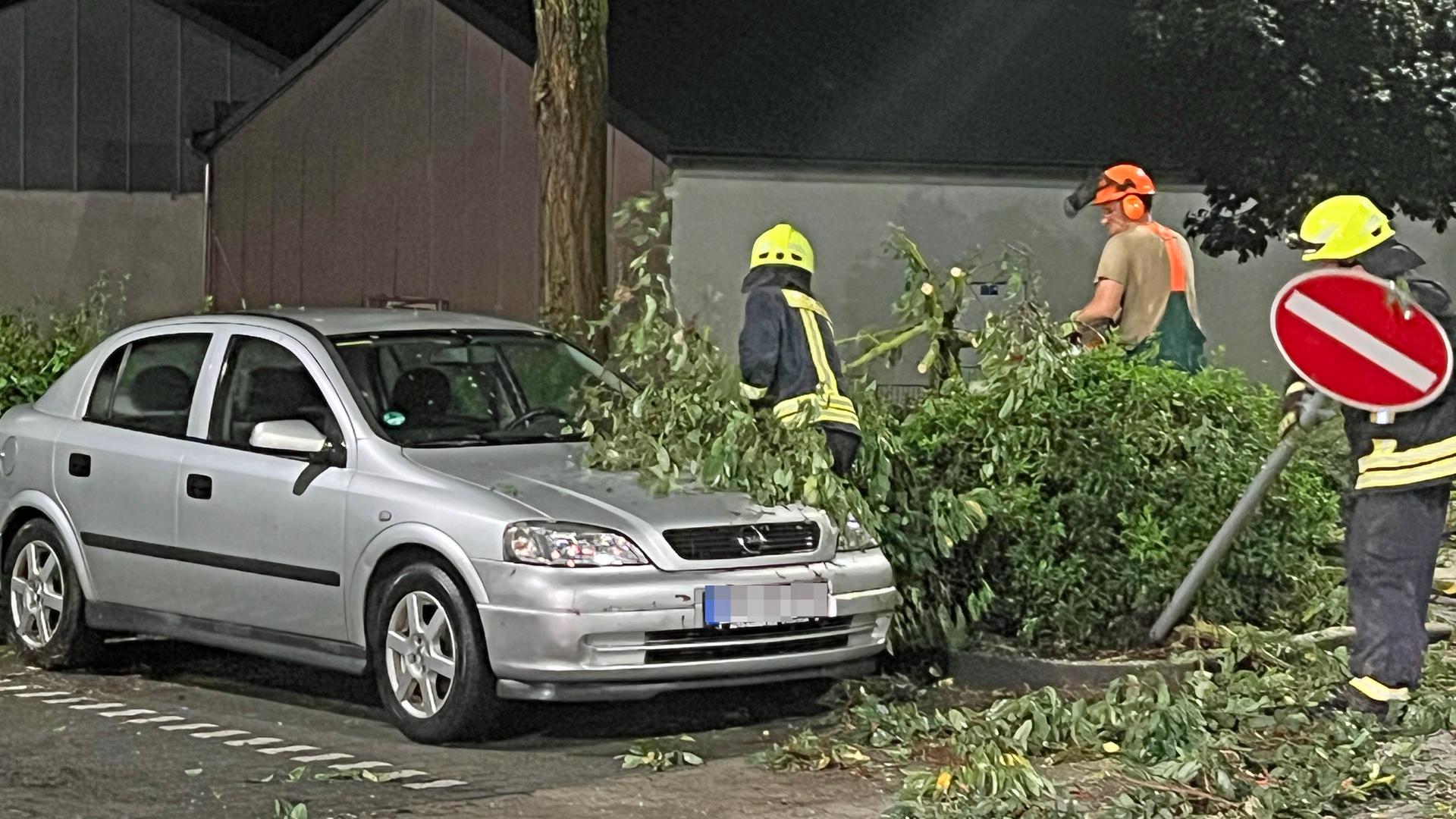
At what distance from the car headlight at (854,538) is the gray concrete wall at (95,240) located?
2293cm

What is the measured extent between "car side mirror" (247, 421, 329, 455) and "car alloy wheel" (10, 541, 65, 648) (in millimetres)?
1463

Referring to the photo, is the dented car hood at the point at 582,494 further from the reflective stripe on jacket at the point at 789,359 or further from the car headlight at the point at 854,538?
the reflective stripe on jacket at the point at 789,359

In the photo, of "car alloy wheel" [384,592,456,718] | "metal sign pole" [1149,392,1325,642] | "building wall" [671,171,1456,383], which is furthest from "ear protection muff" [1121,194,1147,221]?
"building wall" [671,171,1456,383]

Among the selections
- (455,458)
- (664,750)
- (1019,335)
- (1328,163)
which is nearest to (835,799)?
(664,750)

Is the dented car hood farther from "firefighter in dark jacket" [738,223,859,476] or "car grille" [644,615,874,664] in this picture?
"firefighter in dark jacket" [738,223,859,476]

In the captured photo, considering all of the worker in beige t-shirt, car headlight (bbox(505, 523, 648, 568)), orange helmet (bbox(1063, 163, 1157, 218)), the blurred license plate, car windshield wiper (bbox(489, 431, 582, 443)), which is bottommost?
the blurred license plate

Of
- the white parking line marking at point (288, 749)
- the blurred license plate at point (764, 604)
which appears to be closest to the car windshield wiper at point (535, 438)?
the blurred license plate at point (764, 604)

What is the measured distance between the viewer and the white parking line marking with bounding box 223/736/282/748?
26.0ft

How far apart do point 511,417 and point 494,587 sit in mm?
1377

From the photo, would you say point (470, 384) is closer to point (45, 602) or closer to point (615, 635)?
point (615, 635)

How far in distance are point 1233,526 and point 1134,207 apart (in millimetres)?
2432

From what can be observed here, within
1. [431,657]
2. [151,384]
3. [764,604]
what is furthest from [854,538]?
[151,384]

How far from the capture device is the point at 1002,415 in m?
8.99

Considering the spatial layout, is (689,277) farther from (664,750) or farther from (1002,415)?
(664,750)
